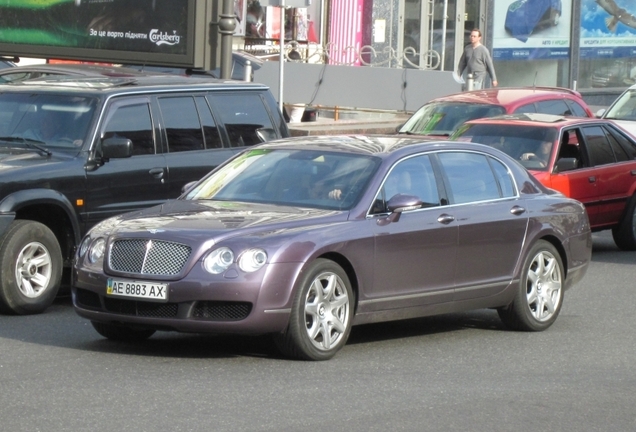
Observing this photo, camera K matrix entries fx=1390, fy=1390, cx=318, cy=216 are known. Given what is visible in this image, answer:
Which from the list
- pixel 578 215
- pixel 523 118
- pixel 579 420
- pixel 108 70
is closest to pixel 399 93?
pixel 523 118

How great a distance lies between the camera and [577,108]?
67.4 feet

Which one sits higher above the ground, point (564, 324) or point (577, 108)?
point (577, 108)

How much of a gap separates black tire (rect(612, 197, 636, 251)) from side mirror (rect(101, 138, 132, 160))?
274 inches

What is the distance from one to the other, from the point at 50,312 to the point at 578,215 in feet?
14.3

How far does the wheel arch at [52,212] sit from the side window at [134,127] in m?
0.82

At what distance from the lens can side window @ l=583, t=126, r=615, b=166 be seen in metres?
16.0

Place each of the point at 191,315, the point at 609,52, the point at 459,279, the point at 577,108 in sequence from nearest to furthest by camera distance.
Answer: the point at 191,315 → the point at 459,279 → the point at 577,108 → the point at 609,52

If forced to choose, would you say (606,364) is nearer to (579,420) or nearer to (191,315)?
(579,420)

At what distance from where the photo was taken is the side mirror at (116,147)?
450 inches

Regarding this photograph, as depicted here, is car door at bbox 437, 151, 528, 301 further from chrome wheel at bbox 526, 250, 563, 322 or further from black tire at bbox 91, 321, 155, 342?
black tire at bbox 91, 321, 155, 342

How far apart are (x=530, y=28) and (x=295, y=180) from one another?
2410cm

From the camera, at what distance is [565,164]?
15.1 meters

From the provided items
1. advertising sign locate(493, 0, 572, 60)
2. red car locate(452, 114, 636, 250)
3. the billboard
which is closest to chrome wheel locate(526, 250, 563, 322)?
red car locate(452, 114, 636, 250)

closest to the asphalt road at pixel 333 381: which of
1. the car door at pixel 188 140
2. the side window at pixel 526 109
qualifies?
the car door at pixel 188 140
